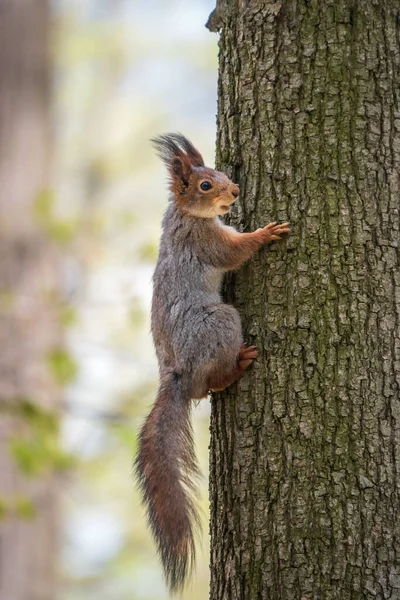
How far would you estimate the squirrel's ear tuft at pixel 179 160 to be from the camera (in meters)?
3.19

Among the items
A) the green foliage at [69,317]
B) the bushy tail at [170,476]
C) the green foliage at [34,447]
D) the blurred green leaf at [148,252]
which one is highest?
the blurred green leaf at [148,252]

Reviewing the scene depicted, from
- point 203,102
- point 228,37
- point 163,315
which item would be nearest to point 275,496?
point 163,315

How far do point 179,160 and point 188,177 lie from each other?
9 centimetres

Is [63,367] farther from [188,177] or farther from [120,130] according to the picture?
[120,130]

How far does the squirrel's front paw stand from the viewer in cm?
252

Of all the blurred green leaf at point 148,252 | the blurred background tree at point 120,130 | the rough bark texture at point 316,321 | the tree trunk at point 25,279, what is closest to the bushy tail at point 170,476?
the rough bark texture at point 316,321

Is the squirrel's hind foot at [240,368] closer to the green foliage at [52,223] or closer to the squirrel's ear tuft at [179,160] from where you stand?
the squirrel's ear tuft at [179,160]

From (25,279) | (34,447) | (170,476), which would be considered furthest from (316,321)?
(25,279)

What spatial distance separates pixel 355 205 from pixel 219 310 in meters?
0.59

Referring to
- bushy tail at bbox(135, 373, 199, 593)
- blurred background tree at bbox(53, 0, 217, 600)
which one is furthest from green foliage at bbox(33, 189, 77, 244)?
blurred background tree at bbox(53, 0, 217, 600)

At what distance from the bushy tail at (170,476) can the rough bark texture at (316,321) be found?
114 millimetres

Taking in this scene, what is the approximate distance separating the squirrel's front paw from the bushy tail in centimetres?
62

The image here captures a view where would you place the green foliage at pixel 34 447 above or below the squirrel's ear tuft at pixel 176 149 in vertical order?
below

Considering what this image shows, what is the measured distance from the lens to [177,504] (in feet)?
8.39
